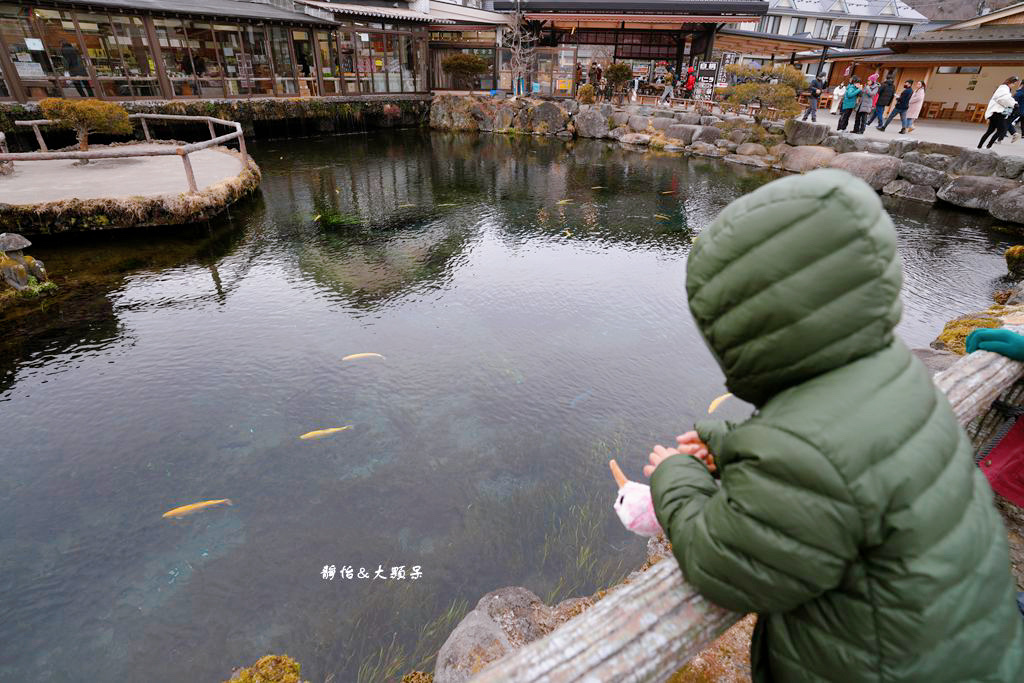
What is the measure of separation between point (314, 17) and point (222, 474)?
24.1m

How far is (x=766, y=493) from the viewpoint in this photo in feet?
3.47

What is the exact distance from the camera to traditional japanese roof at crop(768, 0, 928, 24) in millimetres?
37625

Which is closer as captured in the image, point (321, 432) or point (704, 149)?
point (321, 432)

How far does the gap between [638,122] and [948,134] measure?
10.2m

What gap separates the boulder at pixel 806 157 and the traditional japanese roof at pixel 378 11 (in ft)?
60.4

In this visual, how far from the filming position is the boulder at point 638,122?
20578 millimetres

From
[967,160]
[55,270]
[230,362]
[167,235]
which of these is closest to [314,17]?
[167,235]

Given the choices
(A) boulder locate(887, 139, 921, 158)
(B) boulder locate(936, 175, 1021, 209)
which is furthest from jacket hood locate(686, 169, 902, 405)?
(A) boulder locate(887, 139, 921, 158)

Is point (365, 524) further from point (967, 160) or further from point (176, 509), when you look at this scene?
point (967, 160)

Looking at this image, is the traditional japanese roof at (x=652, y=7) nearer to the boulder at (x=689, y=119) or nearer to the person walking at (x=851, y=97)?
the boulder at (x=689, y=119)

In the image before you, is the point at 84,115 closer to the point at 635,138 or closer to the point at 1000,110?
the point at 635,138

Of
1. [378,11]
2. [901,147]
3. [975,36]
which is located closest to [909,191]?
[901,147]

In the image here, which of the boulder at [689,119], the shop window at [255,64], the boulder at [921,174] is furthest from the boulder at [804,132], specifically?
the shop window at [255,64]

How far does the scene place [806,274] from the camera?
3.53 ft
